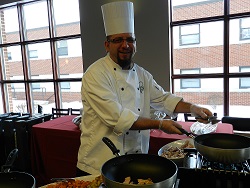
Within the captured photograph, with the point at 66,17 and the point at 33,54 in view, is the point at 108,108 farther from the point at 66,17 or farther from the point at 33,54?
the point at 33,54

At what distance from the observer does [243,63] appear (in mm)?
2699

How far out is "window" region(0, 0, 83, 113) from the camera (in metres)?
3.76

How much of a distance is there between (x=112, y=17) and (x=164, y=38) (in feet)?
5.19

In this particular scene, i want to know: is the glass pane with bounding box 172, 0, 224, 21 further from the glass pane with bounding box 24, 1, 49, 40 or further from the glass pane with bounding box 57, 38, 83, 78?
the glass pane with bounding box 24, 1, 49, 40

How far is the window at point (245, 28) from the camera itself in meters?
2.64

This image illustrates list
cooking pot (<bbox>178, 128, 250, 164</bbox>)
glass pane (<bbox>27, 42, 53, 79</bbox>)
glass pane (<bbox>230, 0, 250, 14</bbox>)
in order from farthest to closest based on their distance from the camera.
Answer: glass pane (<bbox>27, 42, 53, 79</bbox>), glass pane (<bbox>230, 0, 250, 14</bbox>), cooking pot (<bbox>178, 128, 250, 164</bbox>)

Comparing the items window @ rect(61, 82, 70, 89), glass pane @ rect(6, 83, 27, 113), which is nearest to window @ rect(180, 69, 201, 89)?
window @ rect(61, 82, 70, 89)

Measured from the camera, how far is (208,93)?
116 inches

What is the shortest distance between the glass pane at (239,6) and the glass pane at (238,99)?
31.3 inches

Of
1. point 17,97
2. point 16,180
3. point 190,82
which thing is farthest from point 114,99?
point 17,97

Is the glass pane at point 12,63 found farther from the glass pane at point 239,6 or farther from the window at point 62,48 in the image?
the glass pane at point 239,6

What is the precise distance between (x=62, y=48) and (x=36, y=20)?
0.74m

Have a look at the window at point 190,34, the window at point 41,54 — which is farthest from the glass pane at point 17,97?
the window at point 190,34

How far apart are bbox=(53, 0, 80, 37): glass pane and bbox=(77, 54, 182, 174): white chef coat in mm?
2517
